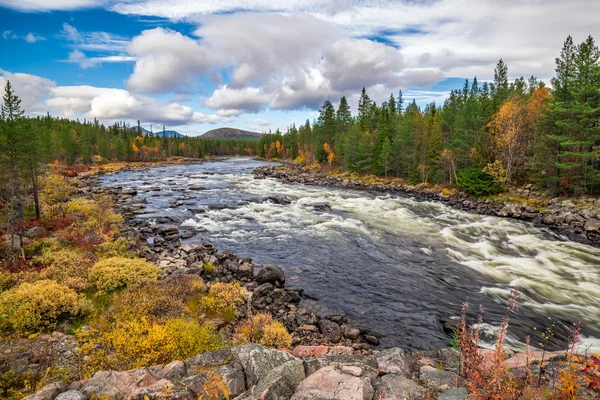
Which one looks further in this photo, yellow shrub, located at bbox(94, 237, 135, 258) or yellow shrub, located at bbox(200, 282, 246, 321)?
yellow shrub, located at bbox(94, 237, 135, 258)

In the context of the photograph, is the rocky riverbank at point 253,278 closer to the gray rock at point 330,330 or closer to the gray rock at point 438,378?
the gray rock at point 330,330

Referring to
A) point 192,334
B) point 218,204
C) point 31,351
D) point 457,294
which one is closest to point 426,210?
point 457,294

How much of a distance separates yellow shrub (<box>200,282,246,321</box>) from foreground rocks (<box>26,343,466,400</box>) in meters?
5.56

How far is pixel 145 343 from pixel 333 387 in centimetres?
632

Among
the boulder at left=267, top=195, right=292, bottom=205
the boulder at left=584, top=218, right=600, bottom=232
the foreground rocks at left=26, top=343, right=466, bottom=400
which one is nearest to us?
the foreground rocks at left=26, top=343, right=466, bottom=400

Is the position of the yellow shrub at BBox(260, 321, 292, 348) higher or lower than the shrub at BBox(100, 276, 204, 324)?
lower

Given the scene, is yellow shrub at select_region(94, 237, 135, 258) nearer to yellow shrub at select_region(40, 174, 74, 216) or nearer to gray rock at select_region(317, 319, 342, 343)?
gray rock at select_region(317, 319, 342, 343)

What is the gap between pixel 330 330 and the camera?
13.0 meters

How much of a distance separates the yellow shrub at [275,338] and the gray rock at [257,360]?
345 centimetres

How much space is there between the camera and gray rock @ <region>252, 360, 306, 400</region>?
5781mm

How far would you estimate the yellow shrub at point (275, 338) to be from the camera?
36.4 feet

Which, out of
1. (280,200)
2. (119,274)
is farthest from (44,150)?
(119,274)

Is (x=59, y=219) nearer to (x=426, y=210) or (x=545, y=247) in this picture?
(x=426, y=210)

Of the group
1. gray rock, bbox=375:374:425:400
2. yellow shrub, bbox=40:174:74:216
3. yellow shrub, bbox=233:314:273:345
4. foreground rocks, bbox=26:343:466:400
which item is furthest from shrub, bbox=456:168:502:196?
yellow shrub, bbox=40:174:74:216
